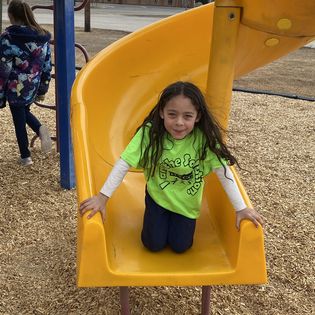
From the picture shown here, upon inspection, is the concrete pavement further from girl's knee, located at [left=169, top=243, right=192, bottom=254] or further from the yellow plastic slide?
girl's knee, located at [left=169, top=243, right=192, bottom=254]

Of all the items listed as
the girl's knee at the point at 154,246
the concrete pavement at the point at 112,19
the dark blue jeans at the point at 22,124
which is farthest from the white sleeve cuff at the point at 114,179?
the concrete pavement at the point at 112,19

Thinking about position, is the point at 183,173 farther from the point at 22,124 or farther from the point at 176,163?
the point at 22,124

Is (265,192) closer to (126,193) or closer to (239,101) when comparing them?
(126,193)

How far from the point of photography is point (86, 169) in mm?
1912

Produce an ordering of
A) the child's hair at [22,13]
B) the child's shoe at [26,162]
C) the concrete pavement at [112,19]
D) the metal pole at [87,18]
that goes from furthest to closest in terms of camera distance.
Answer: the concrete pavement at [112,19], the metal pole at [87,18], the child's shoe at [26,162], the child's hair at [22,13]

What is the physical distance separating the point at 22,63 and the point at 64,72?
0.40 metres

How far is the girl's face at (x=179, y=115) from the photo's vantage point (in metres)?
1.80

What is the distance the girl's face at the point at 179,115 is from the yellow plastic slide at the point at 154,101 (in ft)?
0.98

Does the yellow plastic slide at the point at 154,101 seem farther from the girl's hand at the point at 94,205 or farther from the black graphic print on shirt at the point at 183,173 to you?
the black graphic print on shirt at the point at 183,173

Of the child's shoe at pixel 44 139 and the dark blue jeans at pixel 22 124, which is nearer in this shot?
the dark blue jeans at pixel 22 124

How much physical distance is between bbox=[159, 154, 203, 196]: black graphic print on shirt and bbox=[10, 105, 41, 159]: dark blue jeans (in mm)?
1803

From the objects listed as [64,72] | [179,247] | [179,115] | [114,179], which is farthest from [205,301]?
[64,72]

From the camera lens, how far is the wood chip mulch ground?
215 cm

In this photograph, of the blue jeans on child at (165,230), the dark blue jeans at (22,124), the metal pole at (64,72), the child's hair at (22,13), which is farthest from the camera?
the dark blue jeans at (22,124)
